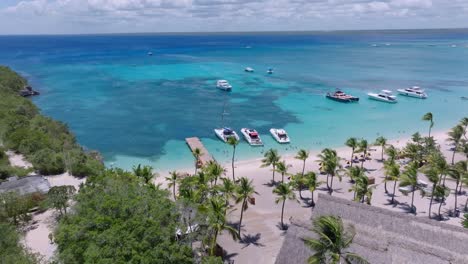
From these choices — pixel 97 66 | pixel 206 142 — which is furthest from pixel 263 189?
pixel 97 66

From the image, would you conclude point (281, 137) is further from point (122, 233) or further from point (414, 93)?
point (414, 93)

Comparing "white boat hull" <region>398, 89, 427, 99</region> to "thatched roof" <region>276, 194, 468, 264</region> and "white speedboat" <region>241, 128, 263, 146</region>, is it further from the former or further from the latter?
"thatched roof" <region>276, 194, 468, 264</region>

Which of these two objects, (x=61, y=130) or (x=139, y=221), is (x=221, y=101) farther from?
(x=139, y=221)

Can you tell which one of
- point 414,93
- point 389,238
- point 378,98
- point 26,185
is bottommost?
point 26,185

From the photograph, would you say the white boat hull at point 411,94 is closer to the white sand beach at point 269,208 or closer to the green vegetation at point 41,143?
the white sand beach at point 269,208

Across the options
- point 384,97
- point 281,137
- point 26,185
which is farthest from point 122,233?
point 384,97

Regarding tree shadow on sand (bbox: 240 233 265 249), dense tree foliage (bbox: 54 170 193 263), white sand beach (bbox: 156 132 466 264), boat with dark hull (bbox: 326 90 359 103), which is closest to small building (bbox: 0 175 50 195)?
white sand beach (bbox: 156 132 466 264)
